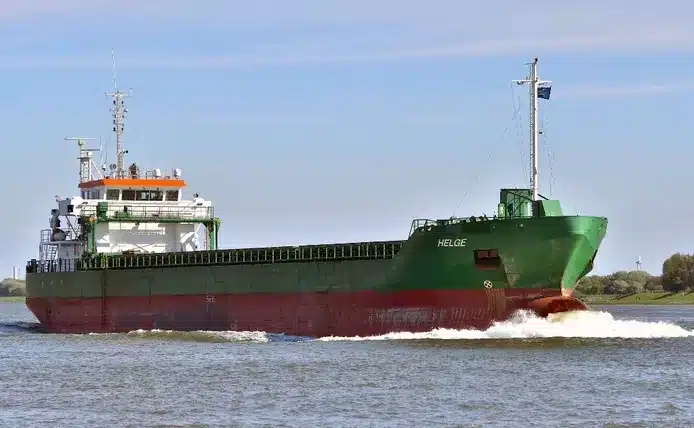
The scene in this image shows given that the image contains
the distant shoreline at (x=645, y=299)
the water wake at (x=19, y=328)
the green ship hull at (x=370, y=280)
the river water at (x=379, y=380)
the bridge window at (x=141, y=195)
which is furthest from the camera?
the distant shoreline at (x=645, y=299)

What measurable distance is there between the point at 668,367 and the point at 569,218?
616 centimetres

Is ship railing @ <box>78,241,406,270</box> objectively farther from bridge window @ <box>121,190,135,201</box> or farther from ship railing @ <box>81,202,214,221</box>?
bridge window @ <box>121,190,135,201</box>

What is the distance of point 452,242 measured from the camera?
113 ft

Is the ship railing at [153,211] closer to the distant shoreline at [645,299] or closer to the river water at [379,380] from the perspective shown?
the river water at [379,380]

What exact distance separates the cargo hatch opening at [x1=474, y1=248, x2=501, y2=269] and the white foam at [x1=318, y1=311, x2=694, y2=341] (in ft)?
4.87

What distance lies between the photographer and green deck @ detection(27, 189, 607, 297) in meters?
33.3

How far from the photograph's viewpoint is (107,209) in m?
47.6

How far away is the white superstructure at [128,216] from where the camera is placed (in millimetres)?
47781

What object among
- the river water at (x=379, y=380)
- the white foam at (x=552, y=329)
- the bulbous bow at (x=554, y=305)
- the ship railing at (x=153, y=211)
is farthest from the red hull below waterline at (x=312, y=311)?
the ship railing at (x=153, y=211)

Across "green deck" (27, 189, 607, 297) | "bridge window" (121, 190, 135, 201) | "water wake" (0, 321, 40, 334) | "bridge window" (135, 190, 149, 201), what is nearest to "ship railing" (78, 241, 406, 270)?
"green deck" (27, 189, 607, 297)

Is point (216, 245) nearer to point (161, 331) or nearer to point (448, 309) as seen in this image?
point (161, 331)

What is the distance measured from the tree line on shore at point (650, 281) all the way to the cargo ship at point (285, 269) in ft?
173

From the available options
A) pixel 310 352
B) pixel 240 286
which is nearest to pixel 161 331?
pixel 240 286

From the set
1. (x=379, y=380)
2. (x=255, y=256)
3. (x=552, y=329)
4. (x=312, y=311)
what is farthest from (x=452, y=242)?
(x=255, y=256)
